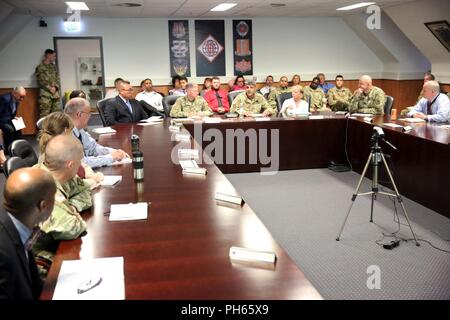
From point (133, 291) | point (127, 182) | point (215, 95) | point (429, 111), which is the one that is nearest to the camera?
point (133, 291)

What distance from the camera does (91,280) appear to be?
148 centimetres

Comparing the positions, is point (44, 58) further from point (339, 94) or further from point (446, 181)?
Answer: point (446, 181)

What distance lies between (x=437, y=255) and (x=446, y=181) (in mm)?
992

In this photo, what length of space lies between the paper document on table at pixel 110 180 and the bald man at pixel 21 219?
1.10m

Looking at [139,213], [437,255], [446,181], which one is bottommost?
[437,255]

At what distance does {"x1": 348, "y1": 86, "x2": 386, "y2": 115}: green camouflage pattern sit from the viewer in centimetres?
592

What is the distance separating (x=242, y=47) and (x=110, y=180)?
26.1 ft

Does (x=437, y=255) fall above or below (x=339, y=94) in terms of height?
below

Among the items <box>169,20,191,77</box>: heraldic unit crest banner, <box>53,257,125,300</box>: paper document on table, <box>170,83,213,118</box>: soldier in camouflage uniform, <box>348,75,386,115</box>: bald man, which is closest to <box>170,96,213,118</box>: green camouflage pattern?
<box>170,83,213,118</box>: soldier in camouflage uniform

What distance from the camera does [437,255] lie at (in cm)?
323

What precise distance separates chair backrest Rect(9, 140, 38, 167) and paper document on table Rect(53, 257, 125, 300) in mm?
1419

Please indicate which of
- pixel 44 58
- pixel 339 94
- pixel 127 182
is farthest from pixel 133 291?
pixel 44 58
